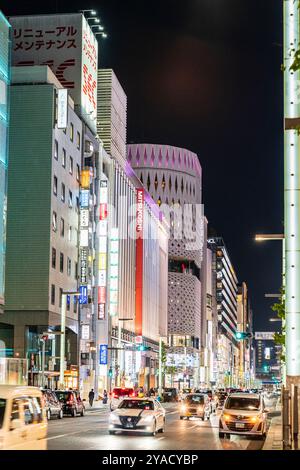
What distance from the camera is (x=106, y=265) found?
325 ft

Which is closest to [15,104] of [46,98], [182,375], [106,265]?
[46,98]

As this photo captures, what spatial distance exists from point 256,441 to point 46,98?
5514 centimetres

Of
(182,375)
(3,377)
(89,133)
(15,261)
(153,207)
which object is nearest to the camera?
(3,377)

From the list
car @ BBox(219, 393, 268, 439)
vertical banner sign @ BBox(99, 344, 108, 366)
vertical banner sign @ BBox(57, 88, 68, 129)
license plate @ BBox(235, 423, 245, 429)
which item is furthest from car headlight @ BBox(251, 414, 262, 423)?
vertical banner sign @ BBox(99, 344, 108, 366)

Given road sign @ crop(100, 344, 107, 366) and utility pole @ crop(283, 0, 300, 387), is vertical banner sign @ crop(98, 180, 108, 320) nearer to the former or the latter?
road sign @ crop(100, 344, 107, 366)

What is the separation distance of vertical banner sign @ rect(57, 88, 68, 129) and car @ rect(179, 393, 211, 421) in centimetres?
Result: 3774

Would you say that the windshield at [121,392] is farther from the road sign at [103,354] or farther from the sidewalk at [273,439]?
the road sign at [103,354]

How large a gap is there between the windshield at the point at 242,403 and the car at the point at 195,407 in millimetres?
15371

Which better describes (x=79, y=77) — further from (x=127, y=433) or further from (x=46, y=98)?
(x=127, y=433)

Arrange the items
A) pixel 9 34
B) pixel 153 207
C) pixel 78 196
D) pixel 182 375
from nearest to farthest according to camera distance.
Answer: pixel 9 34 < pixel 78 196 < pixel 153 207 < pixel 182 375

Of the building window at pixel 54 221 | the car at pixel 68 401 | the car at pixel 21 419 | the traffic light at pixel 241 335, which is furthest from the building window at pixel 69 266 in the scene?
the car at pixel 21 419

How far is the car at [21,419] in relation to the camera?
16.4 m

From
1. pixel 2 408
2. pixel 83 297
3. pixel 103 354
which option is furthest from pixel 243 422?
pixel 103 354

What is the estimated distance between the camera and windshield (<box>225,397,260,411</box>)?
3566 centimetres
